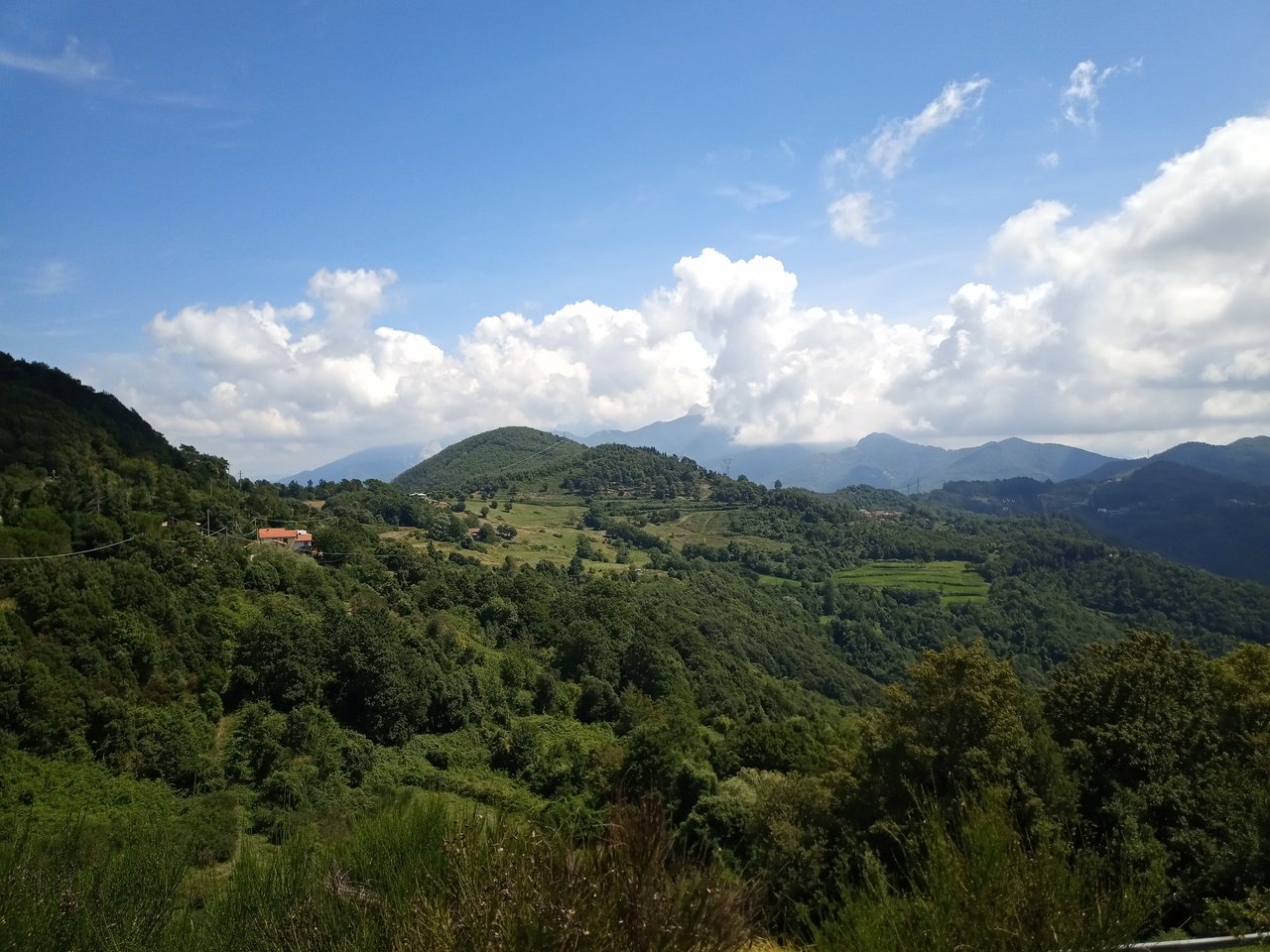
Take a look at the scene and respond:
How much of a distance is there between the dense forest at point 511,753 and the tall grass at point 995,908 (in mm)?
29

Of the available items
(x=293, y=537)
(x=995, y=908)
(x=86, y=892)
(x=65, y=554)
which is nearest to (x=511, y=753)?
(x=65, y=554)

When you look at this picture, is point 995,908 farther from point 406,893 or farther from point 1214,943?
point 1214,943

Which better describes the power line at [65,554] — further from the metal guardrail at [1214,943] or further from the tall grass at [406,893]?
the metal guardrail at [1214,943]

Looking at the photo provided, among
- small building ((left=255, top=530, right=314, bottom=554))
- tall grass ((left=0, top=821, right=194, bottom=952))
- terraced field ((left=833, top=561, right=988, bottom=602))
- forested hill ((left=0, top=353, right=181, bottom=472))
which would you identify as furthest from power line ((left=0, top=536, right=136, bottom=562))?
terraced field ((left=833, top=561, right=988, bottom=602))

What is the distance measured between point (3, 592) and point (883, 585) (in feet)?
327

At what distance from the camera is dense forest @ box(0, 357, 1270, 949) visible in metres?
4.90

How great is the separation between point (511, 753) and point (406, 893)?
31.5 meters

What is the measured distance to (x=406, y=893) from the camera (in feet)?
17.7

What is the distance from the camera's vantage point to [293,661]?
32219 mm

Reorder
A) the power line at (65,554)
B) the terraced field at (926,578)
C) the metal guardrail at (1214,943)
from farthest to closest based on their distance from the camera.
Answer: the terraced field at (926,578), the power line at (65,554), the metal guardrail at (1214,943)

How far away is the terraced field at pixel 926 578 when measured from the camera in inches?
4048

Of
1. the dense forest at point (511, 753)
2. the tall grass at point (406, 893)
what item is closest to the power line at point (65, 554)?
the dense forest at point (511, 753)

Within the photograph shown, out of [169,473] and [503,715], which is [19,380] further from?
[503,715]

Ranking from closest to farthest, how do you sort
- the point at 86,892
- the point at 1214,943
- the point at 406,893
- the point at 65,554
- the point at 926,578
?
the point at 406,893 < the point at 86,892 < the point at 1214,943 < the point at 65,554 < the point at 926,578
